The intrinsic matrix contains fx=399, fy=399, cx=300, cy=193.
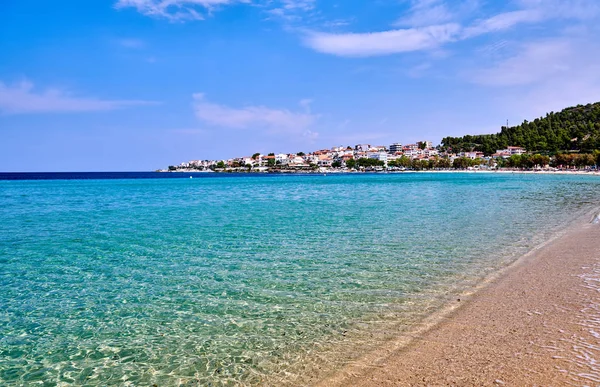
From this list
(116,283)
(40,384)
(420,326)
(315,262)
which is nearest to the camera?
(40,384)

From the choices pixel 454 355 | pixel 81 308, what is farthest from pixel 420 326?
pixel 81 308

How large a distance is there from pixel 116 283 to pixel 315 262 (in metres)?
5.43

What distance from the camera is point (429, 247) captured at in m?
13.9

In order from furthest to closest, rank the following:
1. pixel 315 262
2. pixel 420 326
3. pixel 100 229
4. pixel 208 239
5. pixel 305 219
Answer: pixel 305 219, pixel 100 229, pixel 208 239, pixel 315 262, pixel 420 326

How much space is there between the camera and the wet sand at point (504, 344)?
5.11 meters

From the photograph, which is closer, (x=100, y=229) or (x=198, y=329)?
(x=198, y=329)

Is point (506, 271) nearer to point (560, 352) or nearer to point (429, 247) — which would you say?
point (429, 247)

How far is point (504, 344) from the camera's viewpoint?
6.04 m

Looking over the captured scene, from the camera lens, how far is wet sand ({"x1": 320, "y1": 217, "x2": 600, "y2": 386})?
511 centimetres

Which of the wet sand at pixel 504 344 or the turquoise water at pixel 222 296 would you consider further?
the turquoise water at pixel 222 296

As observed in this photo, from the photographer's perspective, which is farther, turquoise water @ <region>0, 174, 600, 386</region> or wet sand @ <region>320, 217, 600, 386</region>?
turquoise water @ <region>0, 174, 600, 386</region>

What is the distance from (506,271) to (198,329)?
8.09m

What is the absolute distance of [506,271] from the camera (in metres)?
10.6

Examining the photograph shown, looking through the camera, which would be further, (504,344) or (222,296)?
(222,296)
